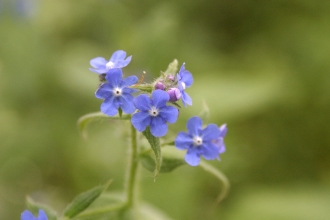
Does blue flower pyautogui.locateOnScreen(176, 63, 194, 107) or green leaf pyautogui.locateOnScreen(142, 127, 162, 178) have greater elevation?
blue flower pyautogui.locateOnScreen(176, 63, 194, 107)

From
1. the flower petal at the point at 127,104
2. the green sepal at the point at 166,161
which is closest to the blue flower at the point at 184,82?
the flower petal at the point at 127,104

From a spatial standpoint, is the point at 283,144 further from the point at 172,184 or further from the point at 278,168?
the point at 172,184

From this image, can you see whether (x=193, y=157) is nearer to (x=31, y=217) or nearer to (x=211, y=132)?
(x=211, y=132)

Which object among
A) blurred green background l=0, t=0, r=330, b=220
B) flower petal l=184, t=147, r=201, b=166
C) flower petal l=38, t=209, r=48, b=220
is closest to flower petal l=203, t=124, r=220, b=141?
flower petal l=184, t=147, r=201, b=166

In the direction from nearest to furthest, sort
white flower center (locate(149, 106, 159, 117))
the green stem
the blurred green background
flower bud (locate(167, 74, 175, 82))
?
1. white flower center (locate(149, 106, 159, 117))
2. flower bud (locate(167, 74, 175, 82))
3. the green stem
4. the blurred green background

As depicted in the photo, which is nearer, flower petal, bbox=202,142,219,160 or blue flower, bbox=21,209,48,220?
blue flower, bbox=21,209,48,220

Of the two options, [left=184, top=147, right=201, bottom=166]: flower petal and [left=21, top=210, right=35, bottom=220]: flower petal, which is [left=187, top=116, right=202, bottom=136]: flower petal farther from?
[left=21, top=210, right=35, bottom=220]: flower petal

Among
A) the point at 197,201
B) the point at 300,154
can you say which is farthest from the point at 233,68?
the point at 197,201
